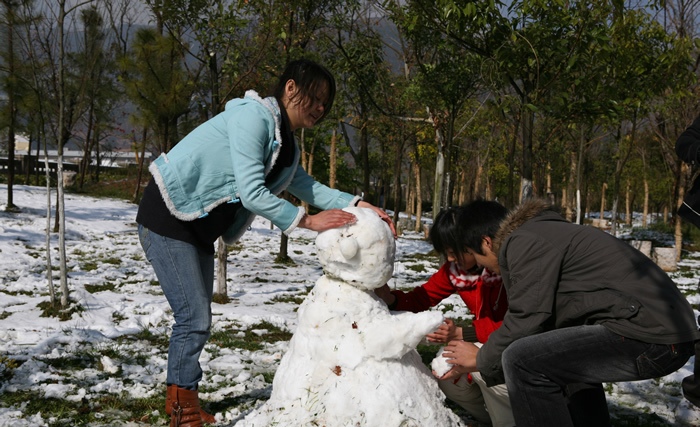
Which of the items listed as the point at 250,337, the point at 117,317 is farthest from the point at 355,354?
the point at 117,317

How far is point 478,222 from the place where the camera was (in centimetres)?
257

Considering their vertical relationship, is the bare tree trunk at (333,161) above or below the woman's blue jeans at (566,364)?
above

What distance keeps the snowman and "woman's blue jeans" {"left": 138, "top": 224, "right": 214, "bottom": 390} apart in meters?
0.50

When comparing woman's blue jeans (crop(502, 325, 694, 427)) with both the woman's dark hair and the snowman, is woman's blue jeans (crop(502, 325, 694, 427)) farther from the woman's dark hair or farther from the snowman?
the woman's dark hair

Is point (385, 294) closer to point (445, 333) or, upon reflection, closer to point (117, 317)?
point (445, 333)

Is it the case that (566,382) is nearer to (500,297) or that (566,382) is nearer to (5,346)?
(500,297)

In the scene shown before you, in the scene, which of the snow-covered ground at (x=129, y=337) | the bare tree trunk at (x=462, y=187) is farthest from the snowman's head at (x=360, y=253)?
the bare tree trunk at (x=462, y=187)

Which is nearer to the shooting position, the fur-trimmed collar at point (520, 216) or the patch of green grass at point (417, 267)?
the fur-trimmed collar at point (520, 216)

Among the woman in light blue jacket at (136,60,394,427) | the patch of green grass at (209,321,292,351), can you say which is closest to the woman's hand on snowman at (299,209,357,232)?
the woman in light blue jacket at (136,60,394,427)

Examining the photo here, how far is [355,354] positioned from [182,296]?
3.33 ft

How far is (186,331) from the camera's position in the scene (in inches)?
104

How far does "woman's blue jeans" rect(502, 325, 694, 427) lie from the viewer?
6.90 feet

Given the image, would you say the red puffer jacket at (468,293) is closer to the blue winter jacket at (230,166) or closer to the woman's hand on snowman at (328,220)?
the woman's hand on snowman at (328,220)

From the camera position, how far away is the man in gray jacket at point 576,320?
2.08 metres
